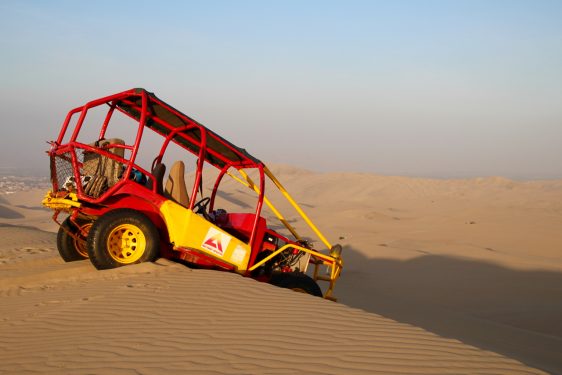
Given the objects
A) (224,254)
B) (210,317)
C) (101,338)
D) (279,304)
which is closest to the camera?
(101,338)

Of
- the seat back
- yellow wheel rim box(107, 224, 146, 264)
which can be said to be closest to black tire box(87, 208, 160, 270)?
yellow wheel rim box(107, 224, 146, 264)

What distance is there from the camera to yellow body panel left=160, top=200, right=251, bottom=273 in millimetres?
7207

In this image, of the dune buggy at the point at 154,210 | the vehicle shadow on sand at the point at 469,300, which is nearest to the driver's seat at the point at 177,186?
the dune buggy at the point at 154,210

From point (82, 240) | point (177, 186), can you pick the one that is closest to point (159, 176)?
point (177, 186)

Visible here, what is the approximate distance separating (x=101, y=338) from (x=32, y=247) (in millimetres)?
8747

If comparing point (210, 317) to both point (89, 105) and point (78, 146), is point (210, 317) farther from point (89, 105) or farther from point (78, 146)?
point (89, 105)

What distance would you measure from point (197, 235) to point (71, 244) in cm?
262

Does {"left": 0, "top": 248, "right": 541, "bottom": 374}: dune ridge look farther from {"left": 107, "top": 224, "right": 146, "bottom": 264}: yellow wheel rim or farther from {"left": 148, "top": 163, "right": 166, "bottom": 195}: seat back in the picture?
{"left": 148, "top": 163, "right": 166, "bottom": 195}: seat back

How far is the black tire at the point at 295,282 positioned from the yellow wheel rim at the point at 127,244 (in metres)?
1.89

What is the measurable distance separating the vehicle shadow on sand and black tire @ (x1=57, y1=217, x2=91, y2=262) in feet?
16.5

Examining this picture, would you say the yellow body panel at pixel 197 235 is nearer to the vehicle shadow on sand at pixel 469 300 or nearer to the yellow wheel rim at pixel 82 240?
the yellow wheel rim at pixel 82 240

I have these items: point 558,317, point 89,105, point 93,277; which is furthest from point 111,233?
point 558,317

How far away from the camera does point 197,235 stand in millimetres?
7246

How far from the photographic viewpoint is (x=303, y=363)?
13.0 feet
